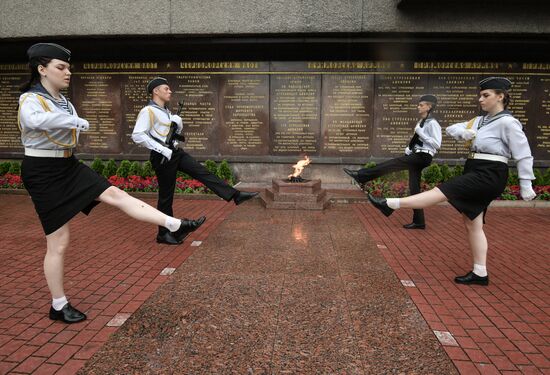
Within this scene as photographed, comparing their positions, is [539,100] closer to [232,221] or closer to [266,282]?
[232,221]

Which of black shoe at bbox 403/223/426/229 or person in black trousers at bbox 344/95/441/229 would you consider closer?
person in black trousers at bbox 344/95/441/229

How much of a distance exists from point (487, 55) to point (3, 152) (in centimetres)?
1391

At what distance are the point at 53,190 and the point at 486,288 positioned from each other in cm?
429

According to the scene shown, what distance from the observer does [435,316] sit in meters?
3.36

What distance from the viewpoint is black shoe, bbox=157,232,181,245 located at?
5438mm

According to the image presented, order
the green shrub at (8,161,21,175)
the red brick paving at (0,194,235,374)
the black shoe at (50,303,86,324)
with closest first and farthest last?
the red brick paving at (0,194,235,374), the black shoe at (50,303,86,324), the green shrub at (8,161,21,175)

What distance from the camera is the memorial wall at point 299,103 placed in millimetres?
10023

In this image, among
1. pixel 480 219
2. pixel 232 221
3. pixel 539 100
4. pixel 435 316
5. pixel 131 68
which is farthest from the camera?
pixel 131 68

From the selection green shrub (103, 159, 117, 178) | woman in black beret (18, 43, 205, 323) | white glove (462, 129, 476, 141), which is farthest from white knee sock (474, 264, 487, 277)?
green shrub (103, 159, 117, 178)

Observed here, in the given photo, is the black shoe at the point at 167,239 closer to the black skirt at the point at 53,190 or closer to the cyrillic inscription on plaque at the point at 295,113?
the black skirt at the point at 53,190

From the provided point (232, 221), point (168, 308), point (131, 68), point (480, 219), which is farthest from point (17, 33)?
point (480, 219)

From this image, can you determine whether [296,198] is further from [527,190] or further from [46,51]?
[46,51]

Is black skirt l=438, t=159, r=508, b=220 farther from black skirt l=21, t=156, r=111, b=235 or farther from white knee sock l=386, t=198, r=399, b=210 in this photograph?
black skirt l=21, t=156, r=111, b=235

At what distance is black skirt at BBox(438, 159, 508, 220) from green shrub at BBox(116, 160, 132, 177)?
8.38 m
